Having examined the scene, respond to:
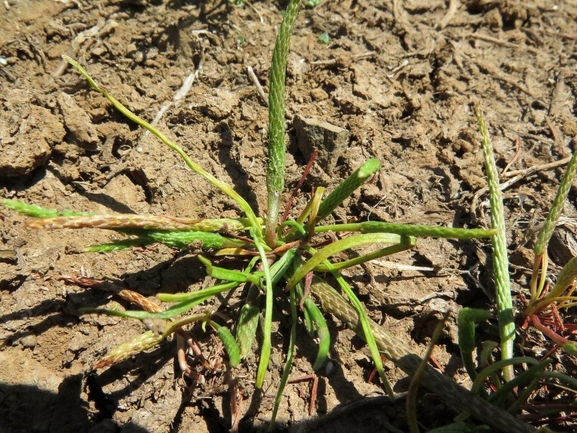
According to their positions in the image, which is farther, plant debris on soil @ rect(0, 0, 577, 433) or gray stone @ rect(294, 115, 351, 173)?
gray stone @ rect(294, 115, 351, 173)

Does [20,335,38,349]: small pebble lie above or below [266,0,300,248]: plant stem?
below

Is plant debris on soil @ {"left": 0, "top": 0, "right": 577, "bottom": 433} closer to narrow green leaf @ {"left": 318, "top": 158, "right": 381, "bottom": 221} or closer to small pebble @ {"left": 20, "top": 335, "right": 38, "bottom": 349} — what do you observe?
small pebble @ {"left": 20, "top": 335, "right": 38, "bottom": 349}

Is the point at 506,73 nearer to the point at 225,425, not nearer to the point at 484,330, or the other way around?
the point at 484,330

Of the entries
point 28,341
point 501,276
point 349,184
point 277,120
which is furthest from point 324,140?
point 28,341

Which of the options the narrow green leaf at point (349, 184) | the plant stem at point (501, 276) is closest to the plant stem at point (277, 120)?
the narrow green leaf at point (349, 184)

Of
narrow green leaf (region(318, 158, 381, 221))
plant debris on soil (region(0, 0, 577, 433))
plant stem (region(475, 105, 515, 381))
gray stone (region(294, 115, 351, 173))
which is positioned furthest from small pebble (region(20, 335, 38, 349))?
plant stem (region(475, 105, 515, 381))

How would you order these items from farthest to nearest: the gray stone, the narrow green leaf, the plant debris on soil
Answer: the gray stone < the plant debris on soil < the narrow green leaf
